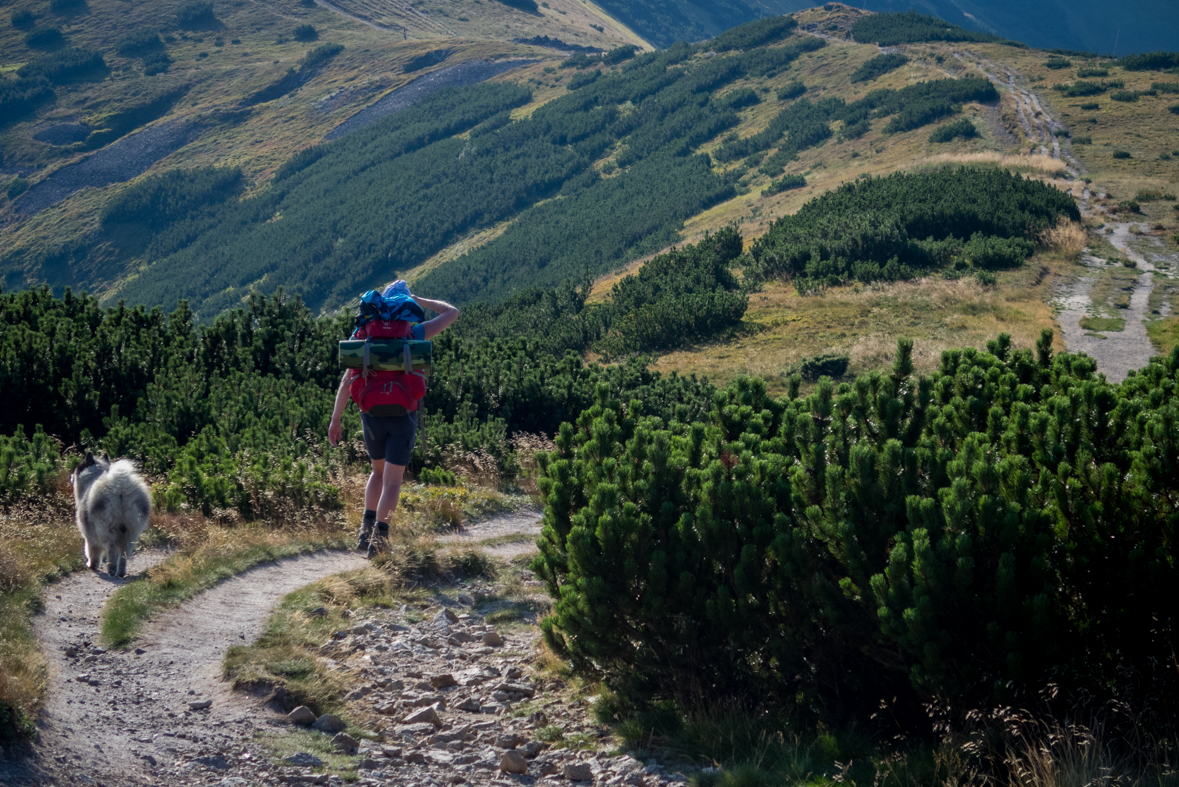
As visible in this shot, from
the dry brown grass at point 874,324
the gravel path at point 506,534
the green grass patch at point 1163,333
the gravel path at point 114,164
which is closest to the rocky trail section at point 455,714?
the gravel path at point 506,534

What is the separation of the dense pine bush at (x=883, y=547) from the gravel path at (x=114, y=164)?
9625 cm

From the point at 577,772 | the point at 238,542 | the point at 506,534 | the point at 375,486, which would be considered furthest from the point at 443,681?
the point at 506,534

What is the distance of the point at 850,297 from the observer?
24.5m

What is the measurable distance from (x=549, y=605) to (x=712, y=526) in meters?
2.61

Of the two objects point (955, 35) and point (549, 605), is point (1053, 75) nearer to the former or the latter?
point (955, 35)

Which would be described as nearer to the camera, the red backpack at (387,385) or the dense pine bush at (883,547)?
the dense pine bush at (883,547)

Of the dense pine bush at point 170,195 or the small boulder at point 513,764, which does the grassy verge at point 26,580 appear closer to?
the small boulder at point 513,764

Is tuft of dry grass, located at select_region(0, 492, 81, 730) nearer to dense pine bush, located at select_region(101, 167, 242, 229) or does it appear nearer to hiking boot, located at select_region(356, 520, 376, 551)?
hiking boot, located at select_region(356, 520, 376, 551)

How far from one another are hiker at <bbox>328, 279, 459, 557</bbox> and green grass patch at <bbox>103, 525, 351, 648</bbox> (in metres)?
1.02

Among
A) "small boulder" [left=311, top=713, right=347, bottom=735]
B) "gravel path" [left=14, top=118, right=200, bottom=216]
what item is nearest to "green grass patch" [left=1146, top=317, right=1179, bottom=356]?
"small boulder" [left=311, top=713, right=347, bottom=735]

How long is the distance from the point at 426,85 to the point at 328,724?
345 feet

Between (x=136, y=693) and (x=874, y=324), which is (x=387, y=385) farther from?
(x=874, y=324)

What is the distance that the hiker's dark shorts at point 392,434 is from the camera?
6.49 m

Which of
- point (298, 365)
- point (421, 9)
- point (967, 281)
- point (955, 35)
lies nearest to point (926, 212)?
point (967, 281)
